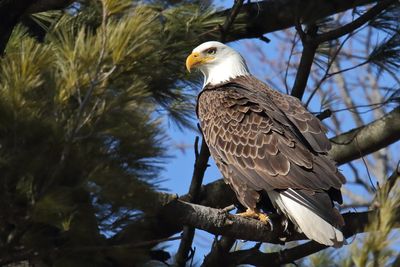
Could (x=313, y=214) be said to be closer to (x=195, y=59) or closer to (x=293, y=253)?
(x=293, y=253)

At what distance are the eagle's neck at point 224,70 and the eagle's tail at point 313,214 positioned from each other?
45.5 inches

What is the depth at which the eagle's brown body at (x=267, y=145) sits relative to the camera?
4016mm

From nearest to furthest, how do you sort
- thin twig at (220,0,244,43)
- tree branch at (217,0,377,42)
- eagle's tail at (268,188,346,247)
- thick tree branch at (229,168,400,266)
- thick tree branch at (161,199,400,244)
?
thick tree branch at (161,199,400,244) → eagle's tail at (268,188,346,247) → thick tree branch at (229,168,400,266) → thin twig at (220,0,244,43) → tree branch at (217,0,377,42)

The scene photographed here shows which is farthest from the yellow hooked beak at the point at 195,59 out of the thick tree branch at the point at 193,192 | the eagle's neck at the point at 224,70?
the thick tree branch at the point at 193,192

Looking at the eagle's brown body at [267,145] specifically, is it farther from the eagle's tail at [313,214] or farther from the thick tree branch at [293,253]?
the thick tree branch at [293,253]

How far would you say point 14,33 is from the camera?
139 inches

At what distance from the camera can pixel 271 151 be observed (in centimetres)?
429

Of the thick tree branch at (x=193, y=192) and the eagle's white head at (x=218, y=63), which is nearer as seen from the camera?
the thick tree branch at (x=193, y=192)

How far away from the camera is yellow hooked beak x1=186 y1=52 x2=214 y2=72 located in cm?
447

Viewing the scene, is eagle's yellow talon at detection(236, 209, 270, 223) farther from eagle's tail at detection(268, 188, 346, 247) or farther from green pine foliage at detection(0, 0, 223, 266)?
green pine foliage at detection(0, 0, 223, 266)

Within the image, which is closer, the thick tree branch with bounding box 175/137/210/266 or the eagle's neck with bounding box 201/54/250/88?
the thick tree branch with bounding box 175/137/210/266

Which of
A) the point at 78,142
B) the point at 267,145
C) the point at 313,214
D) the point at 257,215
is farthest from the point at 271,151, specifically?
the point at 78,142

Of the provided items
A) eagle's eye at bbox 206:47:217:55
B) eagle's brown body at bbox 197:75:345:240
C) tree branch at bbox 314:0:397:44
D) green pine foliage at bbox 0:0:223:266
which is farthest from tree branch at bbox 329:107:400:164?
green pine foliage at bbox 0:0:223:266

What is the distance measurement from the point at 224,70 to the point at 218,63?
0.37 feet
